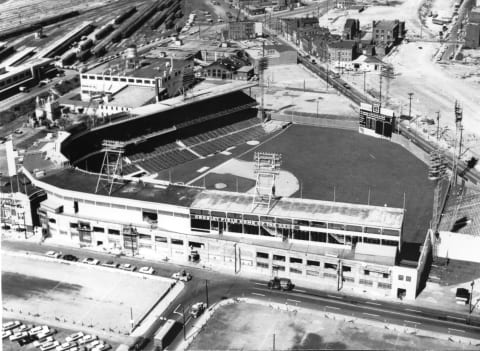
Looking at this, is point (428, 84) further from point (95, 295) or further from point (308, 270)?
point (95, 295)

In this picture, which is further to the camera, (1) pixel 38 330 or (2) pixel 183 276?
(2) pixel 183 276

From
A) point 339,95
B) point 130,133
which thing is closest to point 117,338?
point 130,133

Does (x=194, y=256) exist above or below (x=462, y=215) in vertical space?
below

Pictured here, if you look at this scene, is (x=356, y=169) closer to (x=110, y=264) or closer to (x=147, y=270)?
(x=147, y=270)

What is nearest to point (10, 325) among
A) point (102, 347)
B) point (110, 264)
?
point (102, 347)

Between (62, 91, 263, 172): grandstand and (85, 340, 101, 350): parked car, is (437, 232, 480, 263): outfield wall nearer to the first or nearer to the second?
(85, 340, 101, 350): parked car

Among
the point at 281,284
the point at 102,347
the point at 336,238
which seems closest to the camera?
the point at 102,347

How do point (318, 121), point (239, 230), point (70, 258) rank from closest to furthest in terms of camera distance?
point (239, 230)
point (70, 258)
point (318, 121)

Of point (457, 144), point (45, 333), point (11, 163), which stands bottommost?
point (457, 144)
